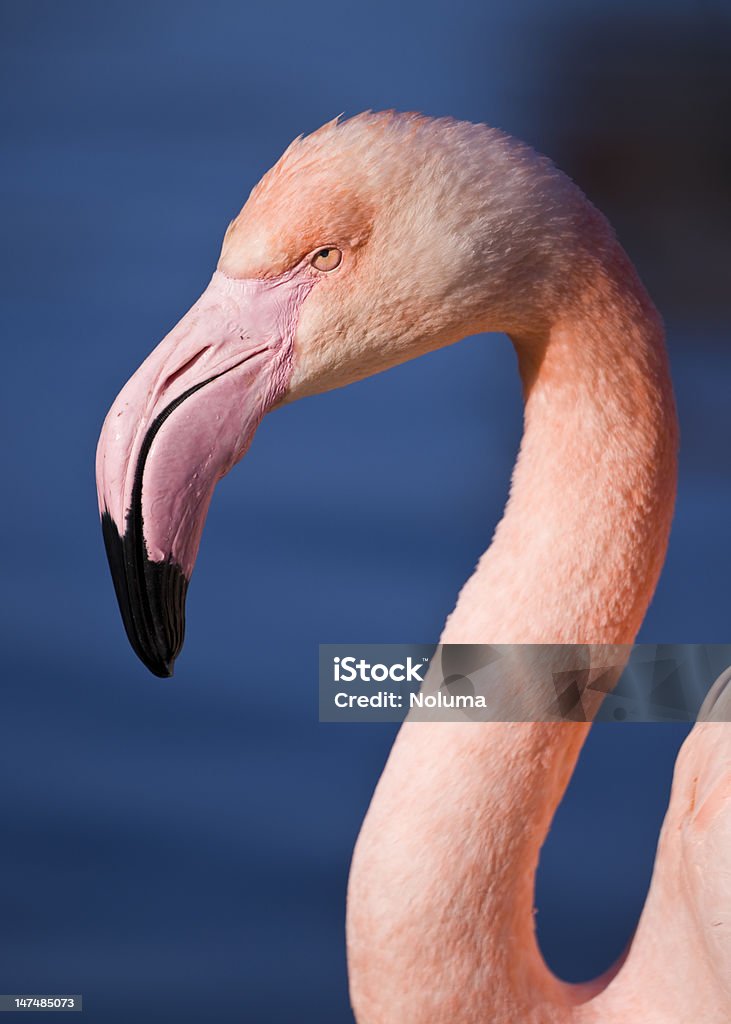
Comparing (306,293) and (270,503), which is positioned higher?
(270,503)

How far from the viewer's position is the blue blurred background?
162 centimetres

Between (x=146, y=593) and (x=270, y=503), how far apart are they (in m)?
1.04

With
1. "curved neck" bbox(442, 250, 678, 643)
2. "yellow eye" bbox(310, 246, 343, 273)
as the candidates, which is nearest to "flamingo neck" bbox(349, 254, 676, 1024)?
"curved neck" bbox(442, 250, 678, 643)

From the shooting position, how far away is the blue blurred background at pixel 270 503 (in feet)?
5.31

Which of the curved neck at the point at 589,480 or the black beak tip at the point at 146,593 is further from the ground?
the curved neck at the point at 589,480

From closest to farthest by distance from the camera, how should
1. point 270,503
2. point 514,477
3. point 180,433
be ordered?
point 180,433, point 514,477, point 270,503

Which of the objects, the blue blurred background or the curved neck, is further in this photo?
the blue blurred background

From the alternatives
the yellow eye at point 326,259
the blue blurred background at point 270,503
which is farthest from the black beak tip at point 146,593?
the blue blurred background at point 270,503

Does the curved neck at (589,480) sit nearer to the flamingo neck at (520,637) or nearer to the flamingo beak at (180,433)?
the flamingo neck at (520,637)

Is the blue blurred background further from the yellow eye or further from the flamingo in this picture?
the yellow eye

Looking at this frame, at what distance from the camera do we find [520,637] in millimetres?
866

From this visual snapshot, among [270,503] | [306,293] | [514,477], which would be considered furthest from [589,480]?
[270,503]

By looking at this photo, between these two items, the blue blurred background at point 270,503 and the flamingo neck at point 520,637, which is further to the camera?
the blue blurred background at point 270,503

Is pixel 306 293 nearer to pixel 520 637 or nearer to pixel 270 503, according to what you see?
pixel 520 637
